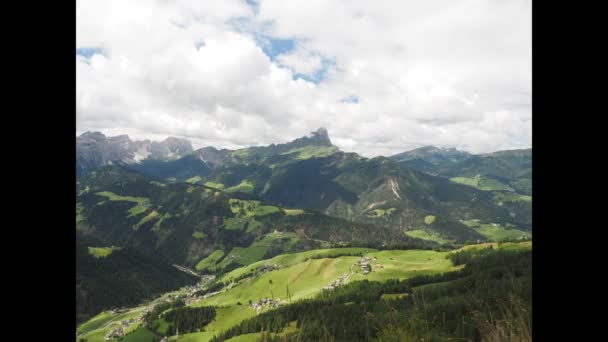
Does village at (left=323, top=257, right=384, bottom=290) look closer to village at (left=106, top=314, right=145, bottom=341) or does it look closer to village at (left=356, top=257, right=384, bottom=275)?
village at (left=356, top=257, right=384, bottom=275)

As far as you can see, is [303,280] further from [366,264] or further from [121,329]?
[121,329]

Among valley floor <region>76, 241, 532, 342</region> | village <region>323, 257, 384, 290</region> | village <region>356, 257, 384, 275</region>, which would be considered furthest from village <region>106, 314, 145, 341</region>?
village <region>356, 257, 384, 275</region>

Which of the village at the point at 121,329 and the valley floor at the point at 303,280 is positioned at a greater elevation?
the valley floor at the point at 303,280

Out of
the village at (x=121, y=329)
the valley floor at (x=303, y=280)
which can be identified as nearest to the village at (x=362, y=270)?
the valley floor at (x=303, y=280)

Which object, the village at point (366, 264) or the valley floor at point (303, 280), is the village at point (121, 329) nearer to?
the valley floor at point (303, 280)
